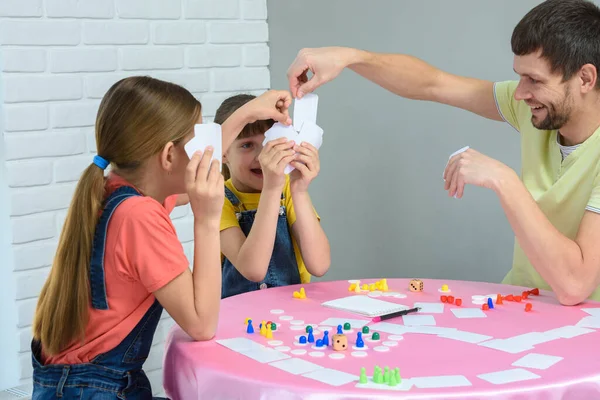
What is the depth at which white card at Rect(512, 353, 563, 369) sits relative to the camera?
128 centimetres

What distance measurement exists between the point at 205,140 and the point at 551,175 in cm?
102

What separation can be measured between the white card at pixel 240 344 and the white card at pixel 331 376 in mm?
187

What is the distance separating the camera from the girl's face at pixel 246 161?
7.13ft

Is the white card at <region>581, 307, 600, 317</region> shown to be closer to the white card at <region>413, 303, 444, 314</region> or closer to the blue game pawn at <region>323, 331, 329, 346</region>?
the white card at <region>413, 303, 444, 314</region>

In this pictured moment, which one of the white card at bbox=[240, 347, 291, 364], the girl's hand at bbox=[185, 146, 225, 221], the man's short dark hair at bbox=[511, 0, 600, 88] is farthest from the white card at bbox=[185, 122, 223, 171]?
the man's short dark hair at bbox=[511, 0, 600, 88]

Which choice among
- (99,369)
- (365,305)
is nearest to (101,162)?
(99,369)

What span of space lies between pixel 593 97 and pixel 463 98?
0.48 meters

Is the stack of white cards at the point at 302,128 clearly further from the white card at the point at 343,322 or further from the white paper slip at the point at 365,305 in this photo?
the white card at the point at 343,322

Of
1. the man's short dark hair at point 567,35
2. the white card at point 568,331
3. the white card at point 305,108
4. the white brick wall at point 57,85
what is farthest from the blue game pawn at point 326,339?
the white brick wall at point 57,85

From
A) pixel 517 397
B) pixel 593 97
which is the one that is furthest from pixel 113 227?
pixel 593 97

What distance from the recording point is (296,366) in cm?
130

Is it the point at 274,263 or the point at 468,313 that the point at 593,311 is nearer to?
the point at 468,313

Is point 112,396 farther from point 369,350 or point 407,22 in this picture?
point 407,22

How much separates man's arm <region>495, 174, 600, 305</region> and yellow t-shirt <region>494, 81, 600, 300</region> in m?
0.09
